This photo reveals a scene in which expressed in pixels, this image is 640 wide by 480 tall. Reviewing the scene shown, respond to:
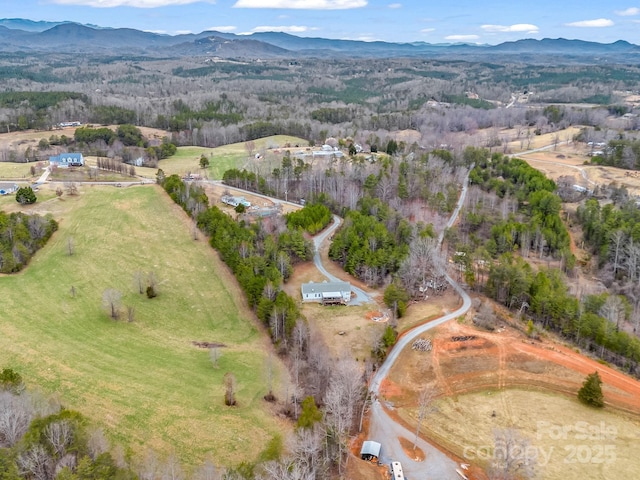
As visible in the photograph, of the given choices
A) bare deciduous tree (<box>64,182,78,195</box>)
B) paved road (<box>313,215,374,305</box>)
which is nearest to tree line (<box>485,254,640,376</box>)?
paved road (<box>313,215,374,305</box>)

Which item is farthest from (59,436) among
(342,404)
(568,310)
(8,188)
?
(8,188)

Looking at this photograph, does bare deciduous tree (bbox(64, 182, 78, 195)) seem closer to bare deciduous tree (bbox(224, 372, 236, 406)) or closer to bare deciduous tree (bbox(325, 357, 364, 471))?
bare deciduous tree (bbox(224, 372, 236, 406))

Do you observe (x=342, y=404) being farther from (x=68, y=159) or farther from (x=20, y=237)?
(x=68, y=159)

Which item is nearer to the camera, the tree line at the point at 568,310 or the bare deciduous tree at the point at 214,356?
the bare deciduous tree at the point at 214,356

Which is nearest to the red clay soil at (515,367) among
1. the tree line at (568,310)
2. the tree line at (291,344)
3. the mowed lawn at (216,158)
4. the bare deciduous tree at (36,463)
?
the tree line at (568,310)

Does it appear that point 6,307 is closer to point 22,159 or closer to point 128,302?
point 128,302

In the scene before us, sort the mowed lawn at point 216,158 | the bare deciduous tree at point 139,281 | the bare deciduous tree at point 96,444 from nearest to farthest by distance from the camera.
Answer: the bare deciduous tree at point 96,444, the bare deciduous tree at point 139,281, the mowed lawn at point 216,158

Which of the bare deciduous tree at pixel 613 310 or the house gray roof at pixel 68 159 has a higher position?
the house gray roof at pixel 68 159

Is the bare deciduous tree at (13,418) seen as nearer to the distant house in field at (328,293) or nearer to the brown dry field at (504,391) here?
the brown dry field at (504,391)
